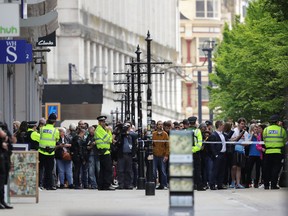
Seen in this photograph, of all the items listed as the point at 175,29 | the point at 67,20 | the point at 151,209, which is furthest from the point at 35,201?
the point at 175,29

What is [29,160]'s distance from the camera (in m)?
31.5

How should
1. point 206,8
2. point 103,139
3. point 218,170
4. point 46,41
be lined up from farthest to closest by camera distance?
1. point 206,8
2. point 46,41
3. point 218,170
4. point 103,139

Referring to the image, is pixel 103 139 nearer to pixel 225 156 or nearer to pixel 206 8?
pixel 225 156

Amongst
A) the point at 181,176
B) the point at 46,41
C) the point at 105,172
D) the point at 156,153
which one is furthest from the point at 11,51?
the point at 46,41

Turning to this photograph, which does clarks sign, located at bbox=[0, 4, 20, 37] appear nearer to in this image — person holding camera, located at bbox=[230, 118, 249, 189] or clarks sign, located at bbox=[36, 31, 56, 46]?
person holding camera, located at bbox=[230, 118, 249, 189]

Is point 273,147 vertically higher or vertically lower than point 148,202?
higher

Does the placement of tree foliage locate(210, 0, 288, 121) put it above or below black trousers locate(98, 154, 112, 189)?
above

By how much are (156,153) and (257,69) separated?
98.3ft

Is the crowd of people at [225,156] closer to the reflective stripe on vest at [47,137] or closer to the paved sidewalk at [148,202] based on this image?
the paved sidewalk at [148,202]

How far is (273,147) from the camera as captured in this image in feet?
127

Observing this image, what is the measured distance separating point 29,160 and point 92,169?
1099 cm

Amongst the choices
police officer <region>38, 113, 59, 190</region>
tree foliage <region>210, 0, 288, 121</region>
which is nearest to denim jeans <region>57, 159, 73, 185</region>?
police officer <region>38, 113, 59, 190</region>

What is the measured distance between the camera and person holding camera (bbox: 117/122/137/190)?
42.0 metres

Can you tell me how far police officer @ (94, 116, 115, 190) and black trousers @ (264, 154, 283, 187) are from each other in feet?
13.4
